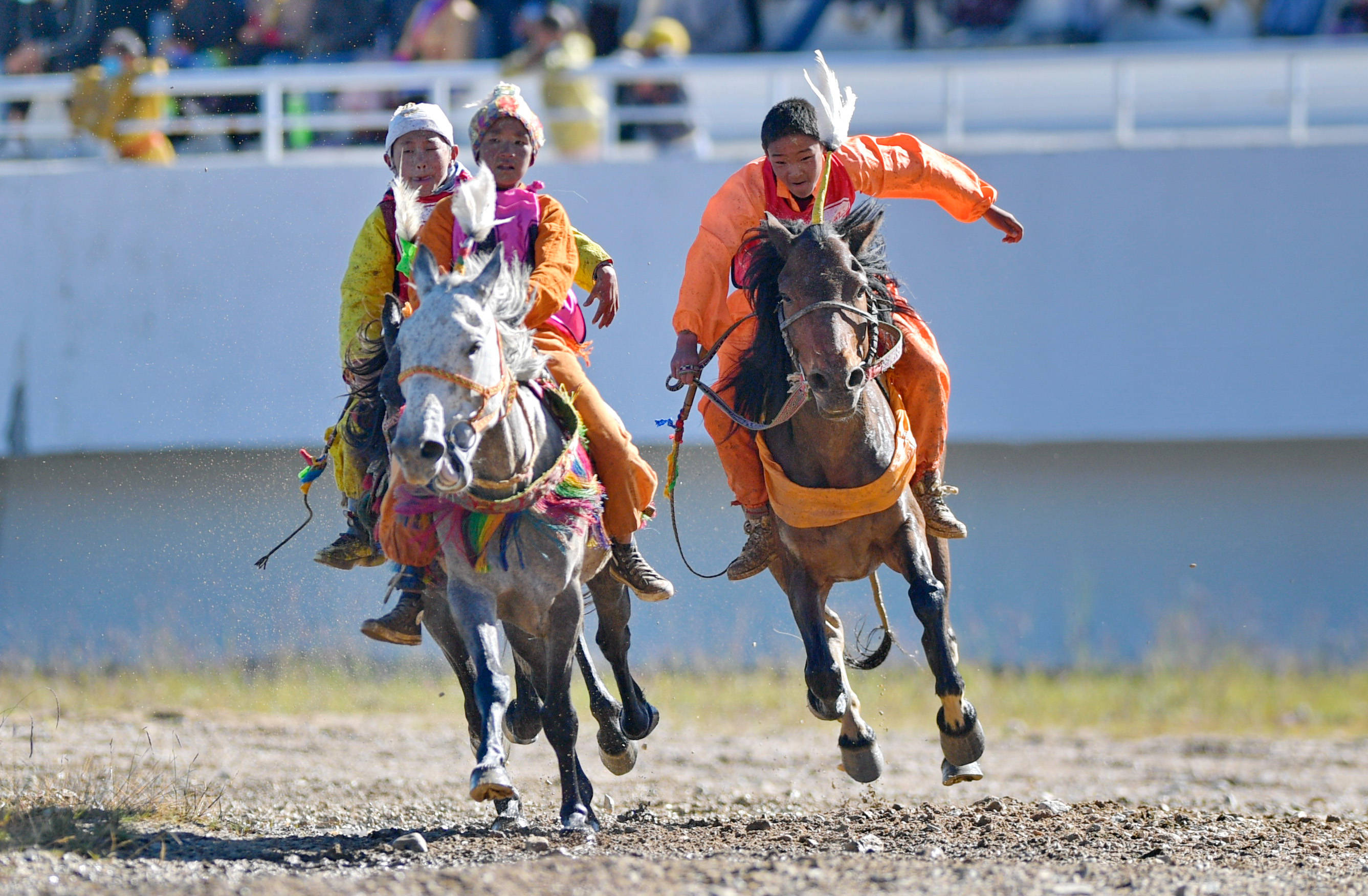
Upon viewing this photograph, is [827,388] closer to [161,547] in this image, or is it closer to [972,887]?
[972,887]

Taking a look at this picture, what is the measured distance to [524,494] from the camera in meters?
5.24

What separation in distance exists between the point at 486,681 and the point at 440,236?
164 centimetres

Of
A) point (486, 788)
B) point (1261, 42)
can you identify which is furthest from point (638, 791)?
point (1261, 42)

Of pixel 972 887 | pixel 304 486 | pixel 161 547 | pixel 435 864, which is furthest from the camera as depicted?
pixel 161 547

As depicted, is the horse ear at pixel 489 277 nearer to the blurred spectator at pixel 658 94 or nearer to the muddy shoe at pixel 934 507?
the muddy shoe at pixel 934 507

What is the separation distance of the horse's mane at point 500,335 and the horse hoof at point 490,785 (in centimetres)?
120

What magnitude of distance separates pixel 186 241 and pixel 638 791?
443cm

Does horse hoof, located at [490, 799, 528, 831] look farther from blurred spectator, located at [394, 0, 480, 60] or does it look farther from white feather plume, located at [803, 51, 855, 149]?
blurred spectator, located at [394, 0, 480, 60]

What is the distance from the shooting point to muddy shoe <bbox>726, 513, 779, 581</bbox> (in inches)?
238

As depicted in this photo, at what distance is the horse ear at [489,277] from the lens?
501 cm

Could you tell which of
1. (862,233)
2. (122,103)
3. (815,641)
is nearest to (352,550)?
(815,641)

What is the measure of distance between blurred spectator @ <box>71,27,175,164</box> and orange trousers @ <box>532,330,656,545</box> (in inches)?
201

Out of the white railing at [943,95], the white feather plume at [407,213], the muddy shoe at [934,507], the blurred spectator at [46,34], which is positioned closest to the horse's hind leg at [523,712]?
the muddy shoe at [934,507]

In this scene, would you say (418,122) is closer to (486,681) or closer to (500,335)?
(500,335)
